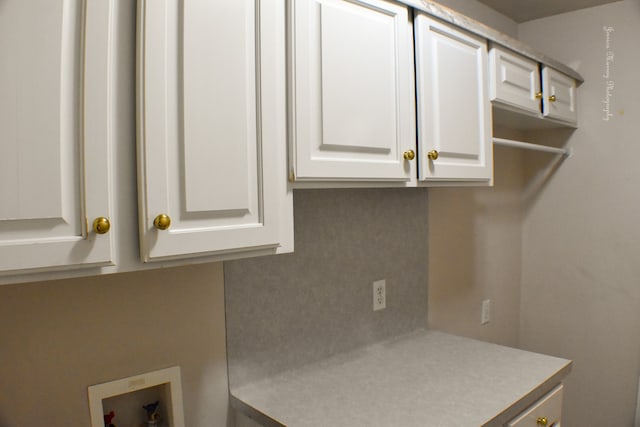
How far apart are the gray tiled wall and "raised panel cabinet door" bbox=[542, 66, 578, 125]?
2.35ft

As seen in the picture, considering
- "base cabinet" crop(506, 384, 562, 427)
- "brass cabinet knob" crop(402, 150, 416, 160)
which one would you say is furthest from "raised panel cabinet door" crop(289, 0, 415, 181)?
"base cabinet" crop(506, 384, 562, 427)

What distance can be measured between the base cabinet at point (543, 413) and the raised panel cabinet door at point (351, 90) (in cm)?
79

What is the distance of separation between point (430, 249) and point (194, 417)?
1.21 m

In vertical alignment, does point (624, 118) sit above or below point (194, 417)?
above

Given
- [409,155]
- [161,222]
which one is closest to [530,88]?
[409,155]

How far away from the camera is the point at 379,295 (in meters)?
1.83

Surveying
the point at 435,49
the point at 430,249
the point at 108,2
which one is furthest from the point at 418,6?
the point at 430,249

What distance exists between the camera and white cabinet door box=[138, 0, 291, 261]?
34.1 inches

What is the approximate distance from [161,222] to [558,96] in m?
2.06

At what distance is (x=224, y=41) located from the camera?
38.0 inches

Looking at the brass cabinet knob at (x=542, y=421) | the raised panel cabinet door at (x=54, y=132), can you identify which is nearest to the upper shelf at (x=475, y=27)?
the raised panel cabinet door at (x=54, y=132)

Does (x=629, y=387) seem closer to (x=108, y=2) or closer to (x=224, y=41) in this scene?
(x=224, y=41)

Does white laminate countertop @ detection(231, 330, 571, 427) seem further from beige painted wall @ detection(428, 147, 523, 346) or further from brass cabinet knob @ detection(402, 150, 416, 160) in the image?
brass cabinet knob @ detection(402, 150, 416, 160)

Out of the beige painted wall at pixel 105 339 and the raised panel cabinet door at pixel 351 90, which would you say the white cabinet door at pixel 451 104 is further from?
the beige painted wall at pixel 105 339
